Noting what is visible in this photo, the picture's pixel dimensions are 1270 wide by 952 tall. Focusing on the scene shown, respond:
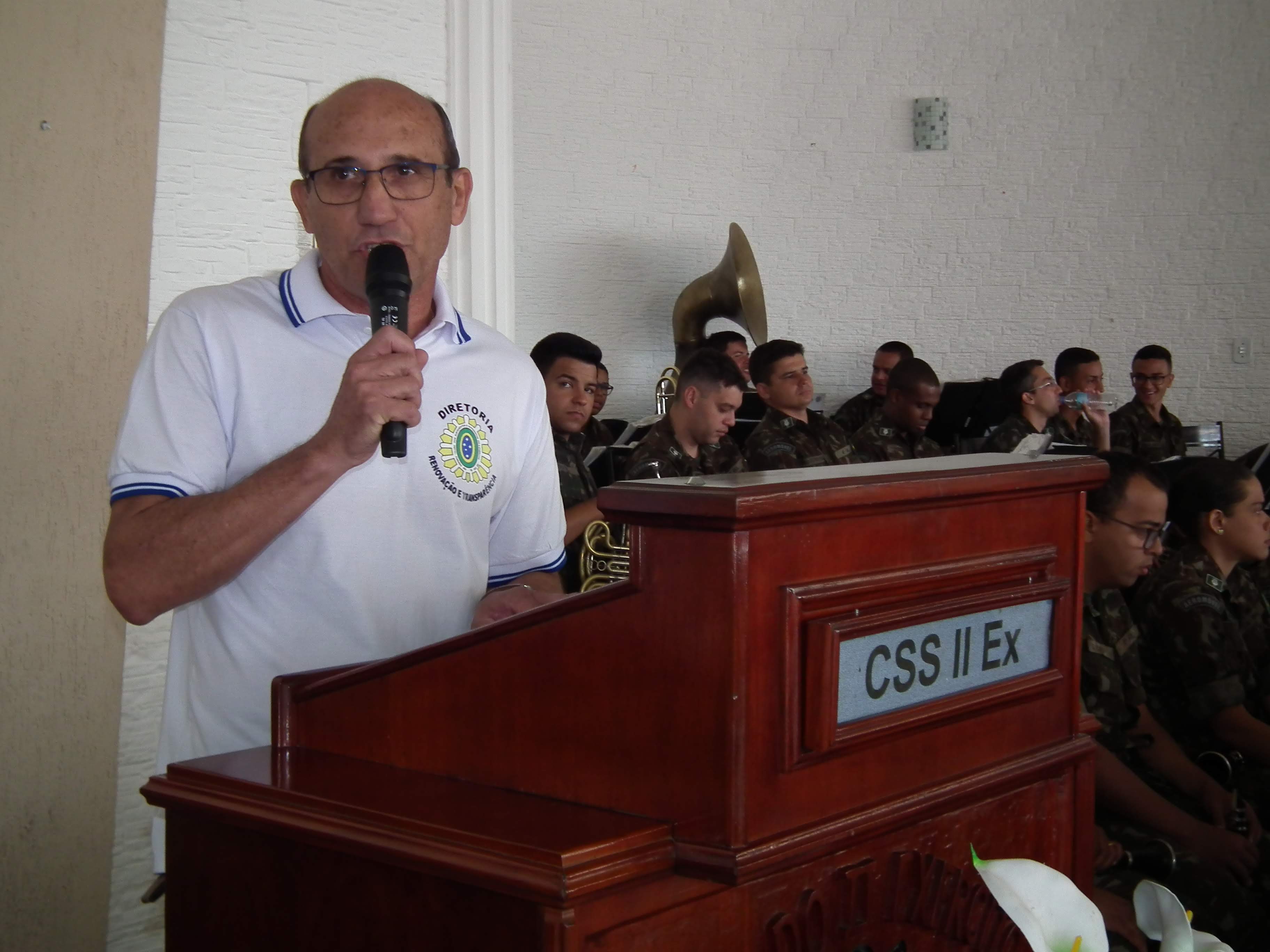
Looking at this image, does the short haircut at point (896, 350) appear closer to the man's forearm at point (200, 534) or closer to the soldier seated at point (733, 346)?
the soldier seated at point (733, 346)

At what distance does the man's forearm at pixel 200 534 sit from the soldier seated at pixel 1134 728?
210 cm

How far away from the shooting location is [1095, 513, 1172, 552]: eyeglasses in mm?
2959

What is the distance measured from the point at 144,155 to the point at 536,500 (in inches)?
55.5

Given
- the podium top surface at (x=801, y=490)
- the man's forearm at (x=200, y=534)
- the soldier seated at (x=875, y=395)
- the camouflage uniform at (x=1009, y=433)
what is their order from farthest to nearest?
1. the soldier seated at (x=875, y=395)
2. the camouflage uniform at (x=1009, y=433)
3. the man's forearm at (x=200, y=534)
4. the podium top surface at (x=801, y=490)

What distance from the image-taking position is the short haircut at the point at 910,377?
22.4 feet

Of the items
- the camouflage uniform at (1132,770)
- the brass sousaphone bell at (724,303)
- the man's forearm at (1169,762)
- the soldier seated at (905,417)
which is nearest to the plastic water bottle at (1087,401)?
the soldier seated at (905,417)

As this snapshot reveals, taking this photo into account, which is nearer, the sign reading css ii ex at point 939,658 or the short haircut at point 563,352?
the sign reading css ii ex at point 939,658

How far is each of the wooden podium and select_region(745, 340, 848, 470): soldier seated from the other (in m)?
5.03

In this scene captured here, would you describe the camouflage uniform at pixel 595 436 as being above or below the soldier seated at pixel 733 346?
below

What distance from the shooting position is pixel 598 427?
6320 millimetres

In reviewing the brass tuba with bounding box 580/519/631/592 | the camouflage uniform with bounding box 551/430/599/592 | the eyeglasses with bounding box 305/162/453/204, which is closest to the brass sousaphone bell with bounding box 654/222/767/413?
the camouflage uniform with bounding box 551/430/599/592

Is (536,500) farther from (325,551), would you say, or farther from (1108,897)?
(1108,897)

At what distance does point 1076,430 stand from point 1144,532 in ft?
15.8

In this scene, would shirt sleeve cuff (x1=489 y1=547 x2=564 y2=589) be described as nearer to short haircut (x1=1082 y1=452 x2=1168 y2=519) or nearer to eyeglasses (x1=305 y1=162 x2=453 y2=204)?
eyeglasses (x1=305 y1=162 x2=453 y2=204)
